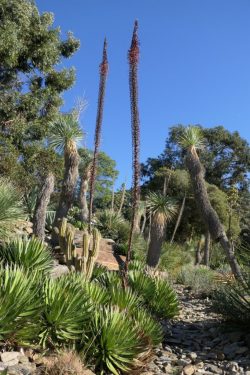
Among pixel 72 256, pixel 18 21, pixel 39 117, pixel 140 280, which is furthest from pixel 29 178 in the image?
pixel 140 280

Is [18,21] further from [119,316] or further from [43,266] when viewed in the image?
[119,316]

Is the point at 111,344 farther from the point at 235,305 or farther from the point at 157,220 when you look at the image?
the point at 157,220

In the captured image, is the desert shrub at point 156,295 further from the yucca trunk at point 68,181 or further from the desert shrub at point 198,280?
the yucca trunk at point 68,181

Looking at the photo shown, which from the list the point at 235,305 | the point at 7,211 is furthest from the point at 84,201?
the point at 235,305

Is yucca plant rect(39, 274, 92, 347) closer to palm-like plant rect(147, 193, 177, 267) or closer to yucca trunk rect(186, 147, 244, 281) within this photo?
yucca trunk rect(186, 147, 244, 281)

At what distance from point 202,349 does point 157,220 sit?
8.35 meters

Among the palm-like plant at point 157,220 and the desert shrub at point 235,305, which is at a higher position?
the palm-like plant at point 157,220

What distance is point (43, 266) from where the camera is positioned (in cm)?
763

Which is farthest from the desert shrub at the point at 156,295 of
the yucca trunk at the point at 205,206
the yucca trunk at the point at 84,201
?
the yucca trunk at the point at 84,201

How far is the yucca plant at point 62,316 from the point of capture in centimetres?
526

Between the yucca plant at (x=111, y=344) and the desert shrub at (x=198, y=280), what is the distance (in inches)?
262

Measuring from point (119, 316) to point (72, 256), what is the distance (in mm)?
3888

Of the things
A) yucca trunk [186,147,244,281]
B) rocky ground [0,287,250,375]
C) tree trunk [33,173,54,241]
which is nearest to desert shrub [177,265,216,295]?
yucca trunk [186,147,244,281]

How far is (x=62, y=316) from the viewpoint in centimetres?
529
